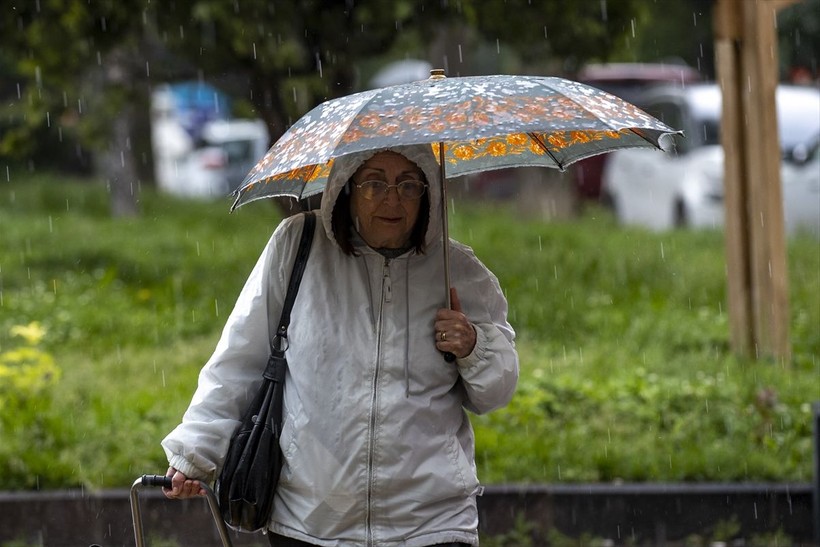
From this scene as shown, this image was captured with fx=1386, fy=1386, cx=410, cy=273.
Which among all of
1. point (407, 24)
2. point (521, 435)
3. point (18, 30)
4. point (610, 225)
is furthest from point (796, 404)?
point (610, 225)

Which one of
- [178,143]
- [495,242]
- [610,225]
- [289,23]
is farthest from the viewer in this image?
[178,143]

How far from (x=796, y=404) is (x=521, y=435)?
161cm

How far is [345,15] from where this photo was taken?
962 centimetres

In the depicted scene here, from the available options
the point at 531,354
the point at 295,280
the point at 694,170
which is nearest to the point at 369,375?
the point at 295,280

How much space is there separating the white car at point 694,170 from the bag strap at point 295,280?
10723 millimetres

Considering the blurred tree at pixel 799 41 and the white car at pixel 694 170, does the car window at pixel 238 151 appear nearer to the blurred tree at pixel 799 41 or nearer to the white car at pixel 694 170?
the white car at pixel 694 170

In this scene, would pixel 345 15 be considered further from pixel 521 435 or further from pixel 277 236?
pixel 277 236

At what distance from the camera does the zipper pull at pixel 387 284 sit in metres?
3.83

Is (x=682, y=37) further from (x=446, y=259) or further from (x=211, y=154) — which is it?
(x=446, y=259)

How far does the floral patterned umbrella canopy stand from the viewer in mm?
3549

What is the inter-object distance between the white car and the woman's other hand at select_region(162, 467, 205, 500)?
36.4ft

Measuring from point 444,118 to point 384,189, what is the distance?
0.34 m

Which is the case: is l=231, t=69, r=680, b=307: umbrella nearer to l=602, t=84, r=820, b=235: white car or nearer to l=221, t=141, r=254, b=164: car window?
l=602, t=84, r=820, b=235: white car

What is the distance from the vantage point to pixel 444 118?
142 inches
